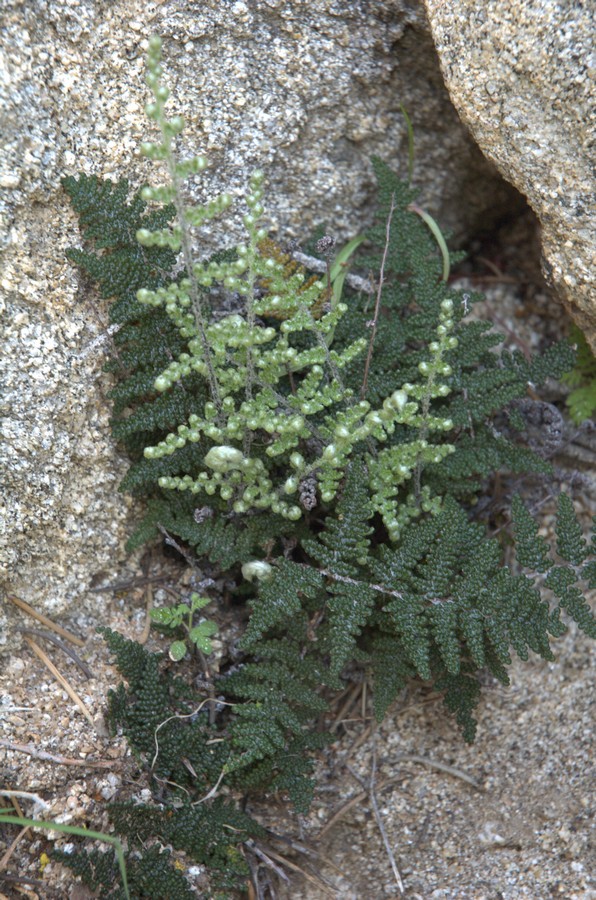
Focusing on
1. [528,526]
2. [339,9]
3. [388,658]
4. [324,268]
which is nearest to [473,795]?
[388,658]

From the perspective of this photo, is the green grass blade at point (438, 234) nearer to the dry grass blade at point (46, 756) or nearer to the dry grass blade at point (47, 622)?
the dry grass blade at point (47, 622)

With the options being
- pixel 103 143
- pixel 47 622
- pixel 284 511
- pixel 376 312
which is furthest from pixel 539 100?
pixel 47 622

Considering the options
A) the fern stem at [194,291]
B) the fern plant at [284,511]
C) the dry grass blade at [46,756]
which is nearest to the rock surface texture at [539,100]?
the fern plant at [284,511]

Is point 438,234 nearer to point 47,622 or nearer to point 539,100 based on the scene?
point 539,100

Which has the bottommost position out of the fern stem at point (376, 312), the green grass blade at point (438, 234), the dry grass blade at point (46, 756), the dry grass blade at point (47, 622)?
the dry grass blade at point (46, 756)

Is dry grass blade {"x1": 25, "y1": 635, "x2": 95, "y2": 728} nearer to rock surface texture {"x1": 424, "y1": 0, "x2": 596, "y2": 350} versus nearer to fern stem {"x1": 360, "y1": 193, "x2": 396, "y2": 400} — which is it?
fern stem {"x1": 360, "y1": 193, "x2": 396, "y2": 400}

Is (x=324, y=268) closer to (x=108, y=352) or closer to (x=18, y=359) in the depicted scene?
(x=108, y=352)
